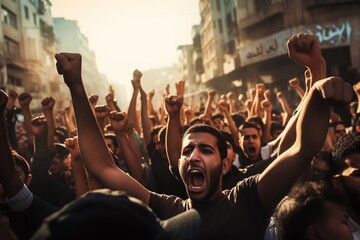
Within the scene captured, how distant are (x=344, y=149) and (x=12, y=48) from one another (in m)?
35.9

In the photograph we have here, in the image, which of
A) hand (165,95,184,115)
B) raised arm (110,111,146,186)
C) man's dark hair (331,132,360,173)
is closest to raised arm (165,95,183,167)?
hand (165,95,184,115)

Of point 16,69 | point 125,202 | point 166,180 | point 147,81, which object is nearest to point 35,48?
point 16,69

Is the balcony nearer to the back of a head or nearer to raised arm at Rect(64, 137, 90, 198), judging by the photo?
raised arm at Rect(64, 137, 90, 198)

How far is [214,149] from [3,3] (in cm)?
3532

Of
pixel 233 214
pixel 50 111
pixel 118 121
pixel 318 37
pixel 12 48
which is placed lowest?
pixel 233 214

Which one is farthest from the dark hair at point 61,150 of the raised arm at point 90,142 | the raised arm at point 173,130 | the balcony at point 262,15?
the balcony at point 262,15

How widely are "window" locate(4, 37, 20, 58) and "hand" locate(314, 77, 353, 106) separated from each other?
34292mm

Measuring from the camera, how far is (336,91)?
161cm

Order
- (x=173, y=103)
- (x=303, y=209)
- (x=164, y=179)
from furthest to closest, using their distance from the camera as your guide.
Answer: (x=164, y=179)
(x=173, y=103)
(x=303, y=209)

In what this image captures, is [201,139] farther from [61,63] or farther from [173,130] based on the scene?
[61,63]

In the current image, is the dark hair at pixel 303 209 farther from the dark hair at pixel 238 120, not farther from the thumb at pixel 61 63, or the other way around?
the dark hair at pixel 238 120

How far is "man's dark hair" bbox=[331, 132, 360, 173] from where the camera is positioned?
8.14ft

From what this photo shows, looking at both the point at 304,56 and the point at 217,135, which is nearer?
the point at 304,56

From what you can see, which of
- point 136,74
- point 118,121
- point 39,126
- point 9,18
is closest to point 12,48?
point 9,18
